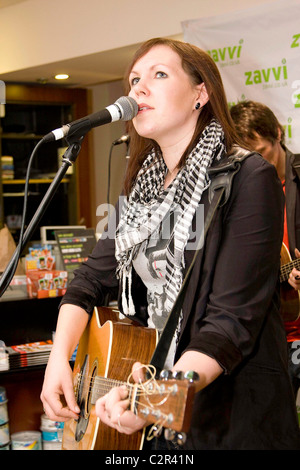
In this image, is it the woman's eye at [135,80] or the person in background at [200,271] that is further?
the woman's eye at [135,80]

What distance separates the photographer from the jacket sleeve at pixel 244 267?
1.15m

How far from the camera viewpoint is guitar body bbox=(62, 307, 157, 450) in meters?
1.38

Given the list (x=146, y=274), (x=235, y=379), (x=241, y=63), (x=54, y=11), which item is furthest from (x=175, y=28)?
(x=235, y=379)

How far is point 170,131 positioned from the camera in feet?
4.65

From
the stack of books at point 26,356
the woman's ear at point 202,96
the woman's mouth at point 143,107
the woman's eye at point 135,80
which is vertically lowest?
the stack of books at point 26,356

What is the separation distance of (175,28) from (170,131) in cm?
284

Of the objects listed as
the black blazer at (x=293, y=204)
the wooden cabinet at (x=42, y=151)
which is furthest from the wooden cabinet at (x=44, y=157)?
the black blazer at (x=293, y=204)

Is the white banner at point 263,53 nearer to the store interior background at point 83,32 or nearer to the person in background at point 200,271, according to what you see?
the store interior background at point 83,32

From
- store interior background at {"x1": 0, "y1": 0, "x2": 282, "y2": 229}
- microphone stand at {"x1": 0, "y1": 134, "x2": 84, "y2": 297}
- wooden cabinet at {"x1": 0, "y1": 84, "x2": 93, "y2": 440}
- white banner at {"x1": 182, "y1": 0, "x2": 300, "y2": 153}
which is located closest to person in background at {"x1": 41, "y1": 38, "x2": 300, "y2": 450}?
microphone stand at {"x1": 0, "y1": 134, "x2": 84, "y2": 297}

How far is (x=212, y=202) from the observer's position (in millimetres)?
1235

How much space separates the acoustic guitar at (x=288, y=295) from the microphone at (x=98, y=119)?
1274 mm

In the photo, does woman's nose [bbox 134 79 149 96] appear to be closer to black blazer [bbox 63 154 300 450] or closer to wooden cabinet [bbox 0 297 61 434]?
black blazer [bbox 63 154 300 450]

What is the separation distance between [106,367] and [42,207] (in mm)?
428
